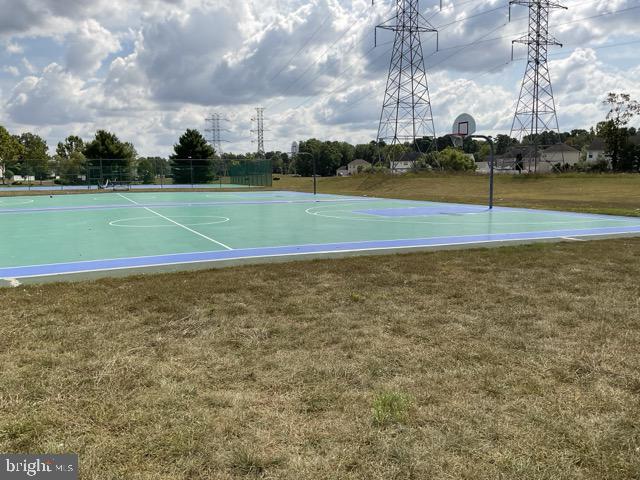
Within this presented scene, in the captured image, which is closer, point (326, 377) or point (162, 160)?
point (326, 377)

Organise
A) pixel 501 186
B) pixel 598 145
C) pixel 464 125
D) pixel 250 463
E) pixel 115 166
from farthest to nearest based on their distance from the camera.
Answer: pixel 598 145 → pixel 115 166 → pixel 501 186 → pixel 464 125 → pixel 250 463

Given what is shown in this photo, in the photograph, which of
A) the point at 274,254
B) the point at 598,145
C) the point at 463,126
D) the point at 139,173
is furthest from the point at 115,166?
the point at 598,145

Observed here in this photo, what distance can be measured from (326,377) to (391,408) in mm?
610

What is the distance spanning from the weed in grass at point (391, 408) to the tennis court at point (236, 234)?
5059mm

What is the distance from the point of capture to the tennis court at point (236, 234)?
8.15m

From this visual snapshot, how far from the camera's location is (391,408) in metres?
2.86

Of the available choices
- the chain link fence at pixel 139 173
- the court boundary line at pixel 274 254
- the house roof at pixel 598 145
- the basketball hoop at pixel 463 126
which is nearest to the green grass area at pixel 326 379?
the court boundary line at pixel 274 254

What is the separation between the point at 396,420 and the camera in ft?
8.99

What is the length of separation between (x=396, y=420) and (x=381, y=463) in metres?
0.41

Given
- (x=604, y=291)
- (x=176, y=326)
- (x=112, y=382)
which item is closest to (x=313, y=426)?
(x=112, y=382)

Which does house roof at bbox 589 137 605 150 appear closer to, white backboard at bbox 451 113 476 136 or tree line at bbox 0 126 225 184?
tree line at bbox 0 126 225 184

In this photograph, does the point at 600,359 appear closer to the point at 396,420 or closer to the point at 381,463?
the point at 396,420

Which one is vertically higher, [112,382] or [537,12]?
[537,12]

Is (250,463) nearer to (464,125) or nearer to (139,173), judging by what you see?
(464,125)
